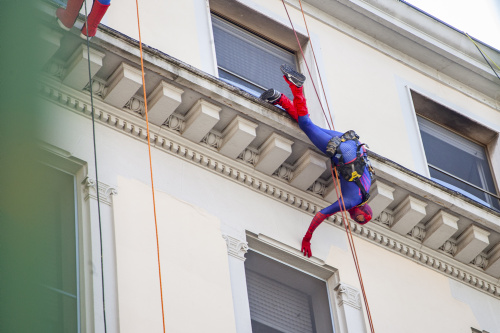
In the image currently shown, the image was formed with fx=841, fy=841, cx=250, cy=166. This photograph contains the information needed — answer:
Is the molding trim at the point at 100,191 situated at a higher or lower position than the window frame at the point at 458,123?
lower

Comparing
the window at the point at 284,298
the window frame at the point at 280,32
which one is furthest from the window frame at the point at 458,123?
the window at the point at 284,298

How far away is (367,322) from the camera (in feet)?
28.5

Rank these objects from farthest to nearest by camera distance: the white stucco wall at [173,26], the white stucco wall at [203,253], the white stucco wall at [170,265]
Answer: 1. the white stucco wall at [173,26]
2. the white stucco wall at [203,253]
3. the white stucco wall at [170,265]

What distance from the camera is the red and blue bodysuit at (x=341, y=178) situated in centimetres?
870

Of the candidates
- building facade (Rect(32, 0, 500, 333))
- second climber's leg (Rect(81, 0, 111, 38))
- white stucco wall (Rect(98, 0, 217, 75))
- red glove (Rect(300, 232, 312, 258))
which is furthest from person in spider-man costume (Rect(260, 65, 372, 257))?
second climber's leg (Rect(81, 0, 111, 38))

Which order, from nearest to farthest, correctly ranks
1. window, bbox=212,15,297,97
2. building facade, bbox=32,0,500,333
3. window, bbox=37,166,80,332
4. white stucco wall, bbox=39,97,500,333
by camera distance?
window, bbox=37,166,80,332
white stucco wall, bbox=39,97,500,333
building facade, bbox=32,0,500,333
window, bbox=212,15,297,97

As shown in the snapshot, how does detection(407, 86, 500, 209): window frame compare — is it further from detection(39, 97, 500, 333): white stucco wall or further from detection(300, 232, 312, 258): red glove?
detection(300, 232, 312, 258): red glove

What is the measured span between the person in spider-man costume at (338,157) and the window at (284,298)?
0.35 meters

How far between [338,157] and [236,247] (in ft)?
4.92

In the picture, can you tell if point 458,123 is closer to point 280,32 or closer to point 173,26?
point 280,32

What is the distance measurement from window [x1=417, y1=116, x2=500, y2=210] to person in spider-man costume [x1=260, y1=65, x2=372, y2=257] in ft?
8.83

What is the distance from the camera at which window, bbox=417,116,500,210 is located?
1149 centimetres

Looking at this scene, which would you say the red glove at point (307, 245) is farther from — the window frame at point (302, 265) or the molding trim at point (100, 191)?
the molding trim at point (100, 191)

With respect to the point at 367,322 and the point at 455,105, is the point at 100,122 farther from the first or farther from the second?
the point at 455,105
